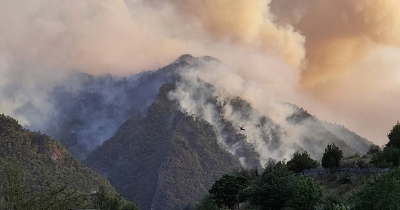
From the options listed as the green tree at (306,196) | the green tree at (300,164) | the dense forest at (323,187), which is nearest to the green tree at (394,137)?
the dense forest at (323,187)

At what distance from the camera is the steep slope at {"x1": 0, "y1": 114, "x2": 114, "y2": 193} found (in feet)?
547

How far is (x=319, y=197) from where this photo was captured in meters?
51.8

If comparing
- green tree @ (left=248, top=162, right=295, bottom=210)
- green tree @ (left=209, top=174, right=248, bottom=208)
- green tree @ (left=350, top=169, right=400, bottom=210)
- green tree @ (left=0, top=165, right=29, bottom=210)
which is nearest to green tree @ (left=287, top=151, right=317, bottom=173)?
green tree @ (left=209, top=174, right=248, bottom=208)

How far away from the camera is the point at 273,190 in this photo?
63562 mm

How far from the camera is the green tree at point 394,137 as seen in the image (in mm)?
67688

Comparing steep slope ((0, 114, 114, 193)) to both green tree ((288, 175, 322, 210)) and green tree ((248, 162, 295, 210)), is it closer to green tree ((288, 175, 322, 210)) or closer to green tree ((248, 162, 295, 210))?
green tree ((248, 162, 295, 210))

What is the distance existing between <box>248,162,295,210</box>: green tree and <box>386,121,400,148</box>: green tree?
53.4ft

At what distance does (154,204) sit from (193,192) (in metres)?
17.1

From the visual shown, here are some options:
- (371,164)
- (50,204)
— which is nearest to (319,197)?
(371,164)

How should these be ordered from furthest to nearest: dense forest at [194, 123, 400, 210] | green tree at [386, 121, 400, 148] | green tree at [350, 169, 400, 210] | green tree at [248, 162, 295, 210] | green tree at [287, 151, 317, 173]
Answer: green tree at [287, 151, 317, 173]
green tree at [386, 121, 400, 148]
green tree at [248, 162, 295, 210]
dense forest at [194, 123, 400, 210]
green tree at [350, 169, 400, 210]

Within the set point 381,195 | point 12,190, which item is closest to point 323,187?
point 381,195

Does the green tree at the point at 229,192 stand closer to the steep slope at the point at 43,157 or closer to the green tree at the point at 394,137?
the green tree at the point at 394,137

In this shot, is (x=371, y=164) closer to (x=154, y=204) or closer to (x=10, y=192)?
(x=10, y=192)

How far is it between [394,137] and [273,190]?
2077 cm
